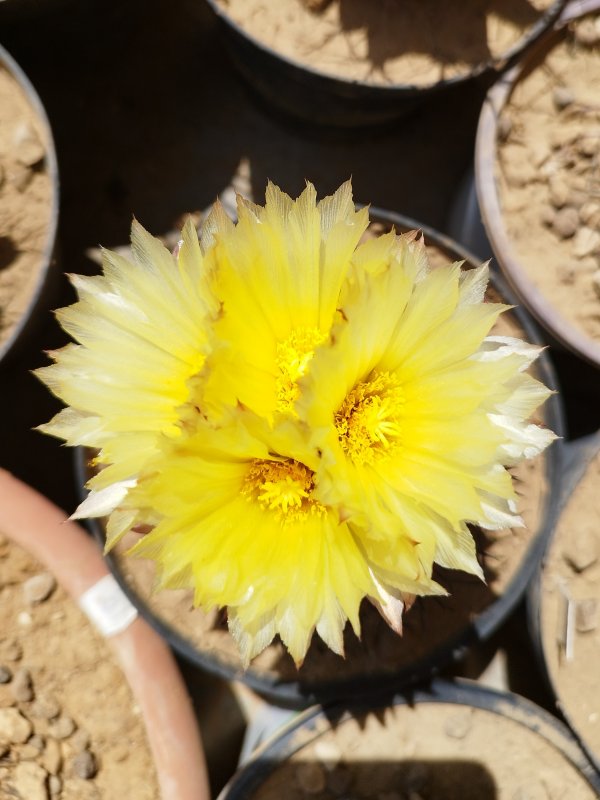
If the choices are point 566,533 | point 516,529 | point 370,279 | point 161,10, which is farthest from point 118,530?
point 161,10

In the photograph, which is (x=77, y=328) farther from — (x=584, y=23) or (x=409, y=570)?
(x=584, y=23)

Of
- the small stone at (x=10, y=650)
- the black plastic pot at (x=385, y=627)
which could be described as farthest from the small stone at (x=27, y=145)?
the small stone at (x=10, y=650)

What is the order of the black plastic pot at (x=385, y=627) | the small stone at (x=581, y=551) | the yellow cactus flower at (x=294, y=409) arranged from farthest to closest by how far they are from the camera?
the small stone at (x=581, y=551), the black plastic pot at (x=385, y=627), the yellow cactus flower at (x=294, y=409)

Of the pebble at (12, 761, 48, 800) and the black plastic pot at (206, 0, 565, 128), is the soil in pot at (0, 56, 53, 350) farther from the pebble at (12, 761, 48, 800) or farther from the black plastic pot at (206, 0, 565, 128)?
the pebble at (12, 761, 48, 800)

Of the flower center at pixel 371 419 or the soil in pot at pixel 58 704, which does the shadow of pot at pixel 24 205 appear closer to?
the soil in pot at pixel 58 704

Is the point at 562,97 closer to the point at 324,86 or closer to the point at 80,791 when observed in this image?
the point at 324,86

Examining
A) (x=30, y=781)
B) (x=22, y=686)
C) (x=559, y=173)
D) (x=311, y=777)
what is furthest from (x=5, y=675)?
(x=559, y=173)
